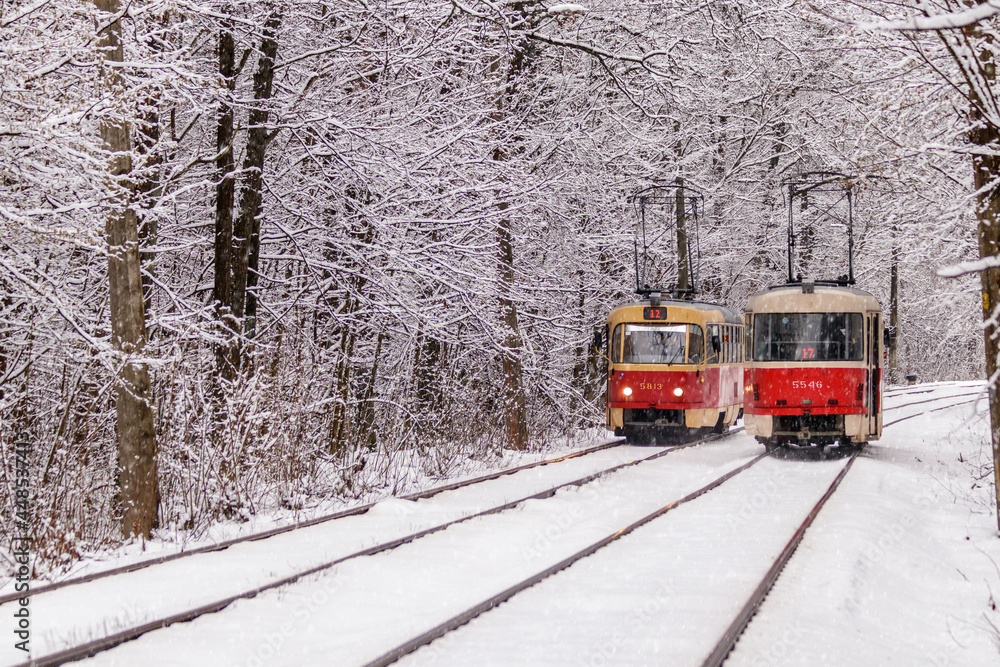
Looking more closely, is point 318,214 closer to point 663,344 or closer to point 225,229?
point 225,229

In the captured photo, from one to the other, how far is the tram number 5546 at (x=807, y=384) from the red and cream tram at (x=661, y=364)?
8.96ft

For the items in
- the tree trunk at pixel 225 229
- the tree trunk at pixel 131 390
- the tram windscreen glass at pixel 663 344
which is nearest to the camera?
the tree trunk at pixel 131 390

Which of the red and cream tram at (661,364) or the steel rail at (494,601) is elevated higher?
the red and cream tram at (661,364)

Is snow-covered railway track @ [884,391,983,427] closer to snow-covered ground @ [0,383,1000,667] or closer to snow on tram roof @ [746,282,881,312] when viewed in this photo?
snow on tram roof @ [746,282,881,312]

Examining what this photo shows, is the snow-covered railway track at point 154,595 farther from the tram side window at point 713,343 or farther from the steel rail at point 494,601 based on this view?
the tram side window at point 713,343

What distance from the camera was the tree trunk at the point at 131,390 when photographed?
32.4 ft

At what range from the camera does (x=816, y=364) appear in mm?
17797

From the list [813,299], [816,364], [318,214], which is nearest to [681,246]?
[813,299]

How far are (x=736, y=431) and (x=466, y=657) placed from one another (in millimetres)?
20937

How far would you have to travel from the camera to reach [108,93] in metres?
8.14

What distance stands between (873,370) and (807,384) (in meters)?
1.19

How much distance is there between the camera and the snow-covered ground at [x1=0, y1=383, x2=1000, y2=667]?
6.24 meters

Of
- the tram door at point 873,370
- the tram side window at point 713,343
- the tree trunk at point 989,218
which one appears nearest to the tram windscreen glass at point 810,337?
the tram door at point 873,370

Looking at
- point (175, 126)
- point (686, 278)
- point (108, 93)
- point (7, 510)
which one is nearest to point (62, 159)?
point (108, 93)
